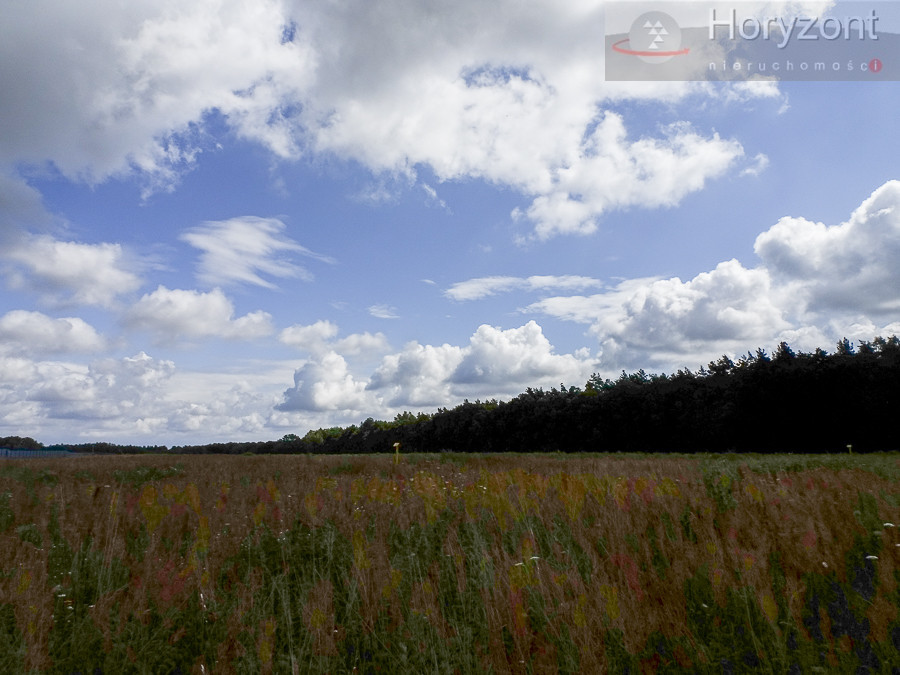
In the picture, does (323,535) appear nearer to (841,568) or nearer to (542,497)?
(542,497)

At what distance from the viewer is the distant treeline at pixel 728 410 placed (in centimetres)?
1762

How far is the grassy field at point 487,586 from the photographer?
11.9 feet

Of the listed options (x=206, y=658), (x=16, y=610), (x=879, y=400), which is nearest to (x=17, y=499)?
(x=16, y=610)

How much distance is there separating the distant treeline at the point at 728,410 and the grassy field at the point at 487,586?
Result: 13.0 m

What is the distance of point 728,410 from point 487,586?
17.4 meters

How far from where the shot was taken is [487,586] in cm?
424

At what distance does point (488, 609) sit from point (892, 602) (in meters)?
2.54

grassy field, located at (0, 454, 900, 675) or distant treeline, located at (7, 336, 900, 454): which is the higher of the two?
distant treeline, located at (7, 336, 900, 454)

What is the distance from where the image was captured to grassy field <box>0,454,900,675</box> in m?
3.62

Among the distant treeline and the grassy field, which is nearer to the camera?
the grassy field

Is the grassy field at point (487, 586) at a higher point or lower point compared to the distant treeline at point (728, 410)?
lower

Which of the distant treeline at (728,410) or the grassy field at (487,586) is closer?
the grassy field at (487,586)

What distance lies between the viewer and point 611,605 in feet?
11.5

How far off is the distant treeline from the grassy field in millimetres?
13028
